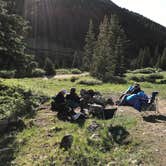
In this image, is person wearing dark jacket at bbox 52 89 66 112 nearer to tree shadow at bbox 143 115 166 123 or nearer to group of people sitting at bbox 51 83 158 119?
group of people sitting at bbox 51 83 158 119

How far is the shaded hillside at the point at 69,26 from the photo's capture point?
14538 cm

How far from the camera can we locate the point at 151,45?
168 meters

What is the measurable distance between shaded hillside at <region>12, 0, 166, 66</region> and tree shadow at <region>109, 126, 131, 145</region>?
118273 millimetres

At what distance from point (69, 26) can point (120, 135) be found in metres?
155

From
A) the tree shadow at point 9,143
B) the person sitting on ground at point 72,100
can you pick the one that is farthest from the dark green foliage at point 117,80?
the tree shadow at point 9,143

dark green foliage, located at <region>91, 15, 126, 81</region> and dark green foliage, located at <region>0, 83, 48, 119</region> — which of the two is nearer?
dark green foliage, located at <region>0, 83, 48, 119</region>

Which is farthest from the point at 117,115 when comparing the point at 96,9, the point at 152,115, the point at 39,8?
the point at 96,9

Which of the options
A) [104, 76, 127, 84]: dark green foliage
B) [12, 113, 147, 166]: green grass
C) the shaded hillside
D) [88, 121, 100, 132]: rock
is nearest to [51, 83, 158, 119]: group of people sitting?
[88, 121, 100, 132]: rock

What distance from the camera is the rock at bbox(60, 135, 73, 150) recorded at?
10.3 m

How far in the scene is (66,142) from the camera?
1040 cm

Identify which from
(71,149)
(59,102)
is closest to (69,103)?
(59,102)

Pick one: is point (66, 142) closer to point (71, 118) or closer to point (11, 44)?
point (71, 118)

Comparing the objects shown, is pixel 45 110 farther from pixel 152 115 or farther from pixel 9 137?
pixel 152 115

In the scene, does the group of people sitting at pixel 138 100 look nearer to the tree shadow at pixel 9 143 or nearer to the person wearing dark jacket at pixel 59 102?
the person wearing dark jacket at pixel 59 102
